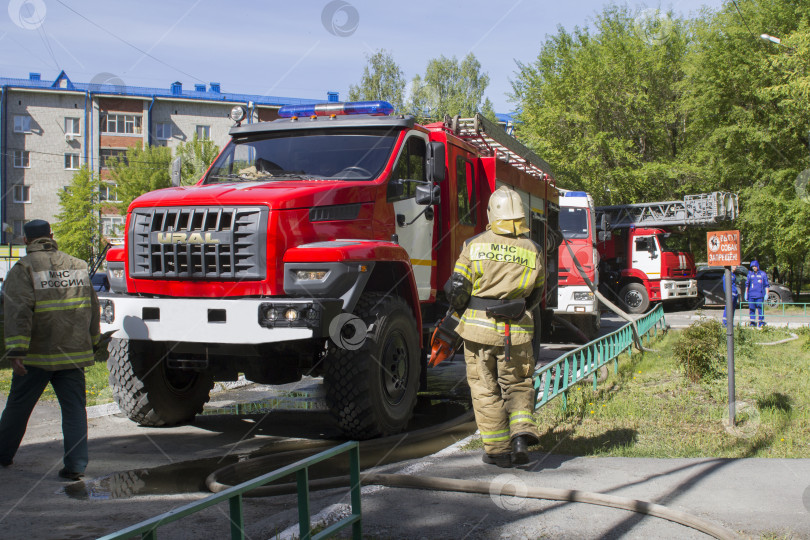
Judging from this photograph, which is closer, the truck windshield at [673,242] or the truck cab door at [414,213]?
the truck cab door at [414,213]

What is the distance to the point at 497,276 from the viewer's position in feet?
16.6

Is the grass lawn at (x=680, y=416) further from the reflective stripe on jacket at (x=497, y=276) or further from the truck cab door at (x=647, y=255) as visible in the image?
the truck cab door at (x=647, y=255)

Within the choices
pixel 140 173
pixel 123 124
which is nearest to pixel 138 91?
pixel 123 124

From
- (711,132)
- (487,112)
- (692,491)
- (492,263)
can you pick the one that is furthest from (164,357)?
(487,112)

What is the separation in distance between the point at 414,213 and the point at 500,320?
2042mm

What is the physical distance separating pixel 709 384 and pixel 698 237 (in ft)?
73.3

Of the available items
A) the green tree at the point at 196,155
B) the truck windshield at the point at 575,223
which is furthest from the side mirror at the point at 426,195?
the green tree at the point at 196,155

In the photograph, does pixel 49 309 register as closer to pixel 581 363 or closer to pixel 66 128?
pixel 581 363

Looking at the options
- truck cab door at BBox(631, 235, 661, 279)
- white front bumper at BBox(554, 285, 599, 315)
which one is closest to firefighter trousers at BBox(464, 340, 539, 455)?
white front bumper at BBox(554, 285, 599, 315)

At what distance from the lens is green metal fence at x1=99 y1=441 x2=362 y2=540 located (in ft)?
6.66

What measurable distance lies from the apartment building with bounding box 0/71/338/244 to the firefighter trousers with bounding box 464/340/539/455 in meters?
43.2

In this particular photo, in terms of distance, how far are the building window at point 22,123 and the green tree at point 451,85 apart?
79.8ft

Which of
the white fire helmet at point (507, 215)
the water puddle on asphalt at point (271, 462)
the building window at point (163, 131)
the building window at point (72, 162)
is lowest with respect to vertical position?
the water puddle on asphalt at point (271, 462)

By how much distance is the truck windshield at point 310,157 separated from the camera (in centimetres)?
640
